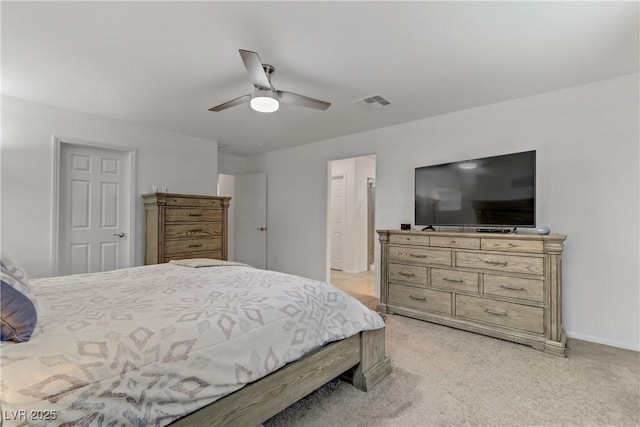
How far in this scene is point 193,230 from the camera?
397cm

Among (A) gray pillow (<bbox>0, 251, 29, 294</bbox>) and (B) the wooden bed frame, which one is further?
(B) the wooden bed frame

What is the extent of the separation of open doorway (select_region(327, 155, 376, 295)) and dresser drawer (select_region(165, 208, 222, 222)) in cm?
255

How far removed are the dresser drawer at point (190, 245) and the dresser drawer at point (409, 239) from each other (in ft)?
7.63

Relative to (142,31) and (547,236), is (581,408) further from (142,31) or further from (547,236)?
(142,31)

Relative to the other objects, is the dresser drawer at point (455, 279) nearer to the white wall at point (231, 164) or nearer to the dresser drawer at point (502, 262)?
the dresser drawer at point (502, 262)

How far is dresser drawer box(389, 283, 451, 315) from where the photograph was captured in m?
3.08

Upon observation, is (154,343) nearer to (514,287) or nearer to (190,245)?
(514,287)

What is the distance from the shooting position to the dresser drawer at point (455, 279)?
291 centimetres

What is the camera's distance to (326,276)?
484 cm

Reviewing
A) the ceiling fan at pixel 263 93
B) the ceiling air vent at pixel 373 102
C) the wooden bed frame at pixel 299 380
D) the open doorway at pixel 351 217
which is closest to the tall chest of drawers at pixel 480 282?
the wooden bed frame at pixel 299 380

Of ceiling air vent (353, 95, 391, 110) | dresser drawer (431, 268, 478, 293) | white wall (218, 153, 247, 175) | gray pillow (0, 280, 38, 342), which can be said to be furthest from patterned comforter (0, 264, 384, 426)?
white wall (218, 153, 247, 175)

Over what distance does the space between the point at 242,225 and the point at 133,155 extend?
248 centimetres

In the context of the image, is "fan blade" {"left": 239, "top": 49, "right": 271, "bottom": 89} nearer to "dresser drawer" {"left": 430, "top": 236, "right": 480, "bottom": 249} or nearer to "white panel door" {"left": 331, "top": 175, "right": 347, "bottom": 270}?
"dresser drawer" {"left": 430, "top": 236, "right": 480, "bottom": 249}

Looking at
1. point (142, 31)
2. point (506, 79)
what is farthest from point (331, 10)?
point (506, 79)
